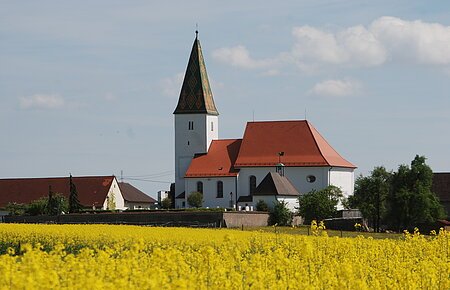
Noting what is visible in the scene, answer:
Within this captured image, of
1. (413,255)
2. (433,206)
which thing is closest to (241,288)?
(413,255)

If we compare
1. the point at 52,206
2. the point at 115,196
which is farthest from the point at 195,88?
the point at 52,206

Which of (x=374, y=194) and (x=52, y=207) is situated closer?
(x=374, y=194)

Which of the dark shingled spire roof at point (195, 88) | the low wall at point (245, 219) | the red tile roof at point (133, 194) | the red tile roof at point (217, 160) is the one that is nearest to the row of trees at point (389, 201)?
the low wall at point (245, 219)

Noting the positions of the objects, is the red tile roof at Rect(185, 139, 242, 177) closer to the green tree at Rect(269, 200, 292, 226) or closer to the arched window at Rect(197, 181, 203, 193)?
the arched window at Rect(197, 181, 203, 193)

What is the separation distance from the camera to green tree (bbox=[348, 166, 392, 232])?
7131 centimetres

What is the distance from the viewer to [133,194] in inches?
4296

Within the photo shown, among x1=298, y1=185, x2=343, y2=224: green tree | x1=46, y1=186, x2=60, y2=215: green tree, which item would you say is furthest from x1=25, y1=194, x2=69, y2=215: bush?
x1=298, y1=185, x2=343, y2=224: green tree

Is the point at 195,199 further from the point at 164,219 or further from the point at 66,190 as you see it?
the point at 164,219

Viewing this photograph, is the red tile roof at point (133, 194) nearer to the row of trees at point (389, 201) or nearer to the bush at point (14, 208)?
the bush at point (14, 208)

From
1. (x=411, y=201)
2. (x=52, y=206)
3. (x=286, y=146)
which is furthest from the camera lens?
(x=286, y=146)

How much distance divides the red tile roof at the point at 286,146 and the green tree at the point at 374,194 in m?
11.5

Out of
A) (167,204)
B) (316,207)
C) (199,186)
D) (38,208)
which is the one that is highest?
(199,186)

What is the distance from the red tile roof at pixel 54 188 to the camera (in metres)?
93.1

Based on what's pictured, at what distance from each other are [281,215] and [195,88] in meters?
23.1
